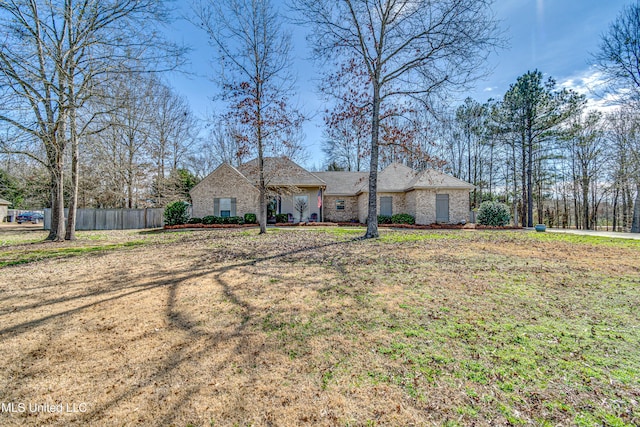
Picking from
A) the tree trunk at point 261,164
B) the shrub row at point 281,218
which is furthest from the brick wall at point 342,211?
the tree trunk at point 261,164

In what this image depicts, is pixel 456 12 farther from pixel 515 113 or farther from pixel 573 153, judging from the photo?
pixel 573 153

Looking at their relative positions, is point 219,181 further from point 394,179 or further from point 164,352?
point 164,352

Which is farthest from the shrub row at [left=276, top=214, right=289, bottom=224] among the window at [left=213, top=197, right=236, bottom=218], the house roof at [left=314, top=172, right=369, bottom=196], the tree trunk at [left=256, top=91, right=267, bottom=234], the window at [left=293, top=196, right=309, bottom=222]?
the tree trunk at [left=256, top=91, right=267, bottom=234]

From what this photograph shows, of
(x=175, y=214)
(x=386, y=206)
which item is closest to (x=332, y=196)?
(x=386, y=206)

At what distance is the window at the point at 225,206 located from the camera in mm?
19406

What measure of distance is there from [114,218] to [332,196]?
16.1m

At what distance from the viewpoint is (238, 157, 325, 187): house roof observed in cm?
1413

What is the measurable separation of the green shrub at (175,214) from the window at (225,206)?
214cm

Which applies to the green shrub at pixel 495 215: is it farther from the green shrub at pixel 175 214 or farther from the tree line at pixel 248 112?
the green shrub at pixel 175 214

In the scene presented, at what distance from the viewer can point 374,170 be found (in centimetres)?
Result: 1112

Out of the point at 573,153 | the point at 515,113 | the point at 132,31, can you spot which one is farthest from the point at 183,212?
the point at 573,153

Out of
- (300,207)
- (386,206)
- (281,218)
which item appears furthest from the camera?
(300,207)

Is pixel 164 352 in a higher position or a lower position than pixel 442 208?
lower

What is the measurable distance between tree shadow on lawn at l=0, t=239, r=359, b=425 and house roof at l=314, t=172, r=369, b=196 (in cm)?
1680
